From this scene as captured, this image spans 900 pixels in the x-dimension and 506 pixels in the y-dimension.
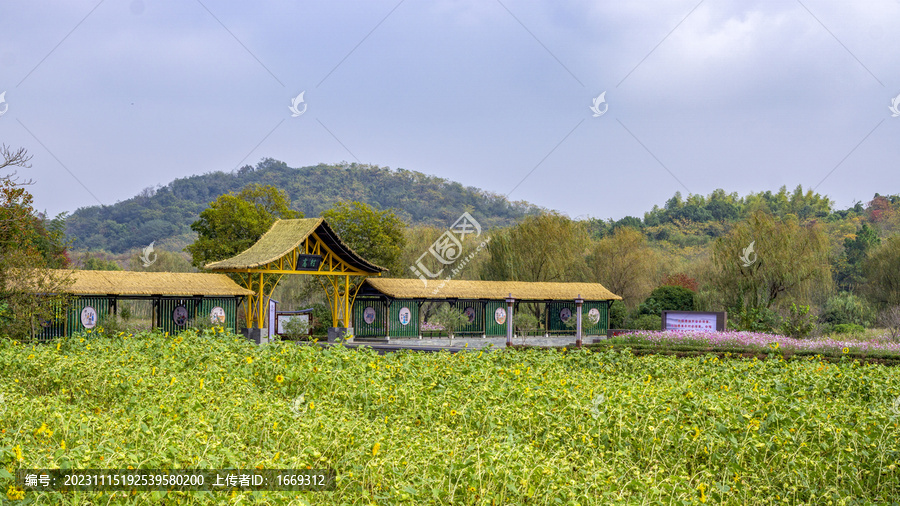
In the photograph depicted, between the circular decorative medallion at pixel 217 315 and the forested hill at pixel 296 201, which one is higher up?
the forested hill at pixel 296 201

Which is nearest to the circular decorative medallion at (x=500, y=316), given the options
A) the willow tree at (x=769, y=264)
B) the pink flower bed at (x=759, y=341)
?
the pink flower bed at (x=759, y=341)

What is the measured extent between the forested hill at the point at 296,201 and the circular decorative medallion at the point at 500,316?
39375 mm

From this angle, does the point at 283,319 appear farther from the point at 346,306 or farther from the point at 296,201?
the point at 296,201

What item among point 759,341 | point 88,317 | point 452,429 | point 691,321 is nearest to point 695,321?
point 691,321

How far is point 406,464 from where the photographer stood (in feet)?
16.4

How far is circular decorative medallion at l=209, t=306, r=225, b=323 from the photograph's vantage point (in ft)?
71.6

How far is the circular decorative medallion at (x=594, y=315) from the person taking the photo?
28.8 metres

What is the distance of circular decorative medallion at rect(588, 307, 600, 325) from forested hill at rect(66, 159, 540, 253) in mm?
39006

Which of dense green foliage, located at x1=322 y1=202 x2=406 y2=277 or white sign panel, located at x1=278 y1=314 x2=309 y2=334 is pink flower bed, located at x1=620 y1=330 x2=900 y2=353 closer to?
white sign panel, located at x1=278 y1=314 x2=309 y2=334

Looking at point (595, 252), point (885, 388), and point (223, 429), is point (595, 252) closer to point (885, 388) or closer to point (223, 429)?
point (885, 388)

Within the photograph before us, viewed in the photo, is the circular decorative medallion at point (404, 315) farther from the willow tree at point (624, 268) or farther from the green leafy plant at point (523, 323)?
the willow tree at point (624, 268)

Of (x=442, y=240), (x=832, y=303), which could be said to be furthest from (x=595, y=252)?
(x=832, y=303)

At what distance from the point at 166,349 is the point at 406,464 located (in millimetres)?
6072

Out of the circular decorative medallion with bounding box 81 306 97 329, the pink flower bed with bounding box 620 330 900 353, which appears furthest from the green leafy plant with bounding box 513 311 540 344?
the circular decorative medallion with bounding box 81 306 97 329
